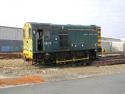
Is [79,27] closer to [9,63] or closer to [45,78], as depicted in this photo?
[9,63]

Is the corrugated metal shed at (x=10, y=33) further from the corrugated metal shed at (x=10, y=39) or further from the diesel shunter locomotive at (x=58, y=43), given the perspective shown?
the diesel shunter locomotive at (x=58, y=43)

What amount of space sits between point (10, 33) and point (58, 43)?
1337 inches

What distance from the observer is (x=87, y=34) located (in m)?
33.4

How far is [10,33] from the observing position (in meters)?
63.3

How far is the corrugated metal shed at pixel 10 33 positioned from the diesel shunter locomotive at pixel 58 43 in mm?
30667

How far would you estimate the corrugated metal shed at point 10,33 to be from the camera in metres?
61.8

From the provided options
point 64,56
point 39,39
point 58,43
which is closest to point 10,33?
point 58,43

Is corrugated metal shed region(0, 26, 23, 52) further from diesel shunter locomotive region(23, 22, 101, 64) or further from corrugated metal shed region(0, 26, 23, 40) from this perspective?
diesel shunter locomotive region(23, 22, 101, 64)

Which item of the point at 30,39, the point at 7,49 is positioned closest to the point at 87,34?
the point at 30,39

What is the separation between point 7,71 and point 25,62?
20.9ft

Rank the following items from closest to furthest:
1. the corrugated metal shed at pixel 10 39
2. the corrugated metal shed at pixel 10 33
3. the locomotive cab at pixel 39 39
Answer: the locomotive cab at pixel 39 39
the corrugated metal shed at pixel 10 39
the corrugated metal shed at pixel 10 33

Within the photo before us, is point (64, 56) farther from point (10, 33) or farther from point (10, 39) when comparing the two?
point (10, 33)

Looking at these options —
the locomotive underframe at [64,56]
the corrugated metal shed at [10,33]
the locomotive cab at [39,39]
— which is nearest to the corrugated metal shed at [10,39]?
the corrugated metal shed at [10,33]

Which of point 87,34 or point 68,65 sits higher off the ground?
point 87,34
